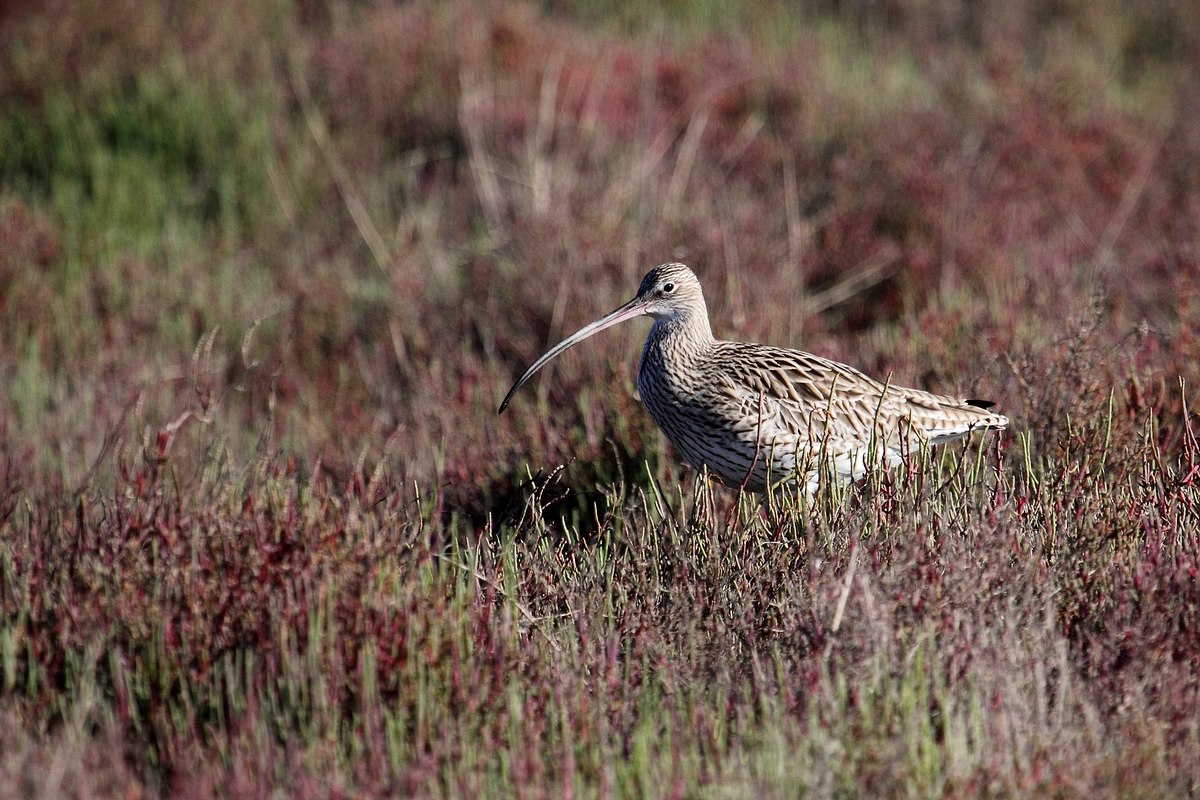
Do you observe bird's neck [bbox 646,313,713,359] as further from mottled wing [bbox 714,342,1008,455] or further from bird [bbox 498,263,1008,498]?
mottled wing [bbox 714,342,1008,455]

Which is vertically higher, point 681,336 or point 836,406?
point 681,336

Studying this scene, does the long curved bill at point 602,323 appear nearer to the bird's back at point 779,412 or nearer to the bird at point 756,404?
the bird at point 756,404

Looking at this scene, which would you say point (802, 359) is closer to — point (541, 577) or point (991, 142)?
point (541, 577)

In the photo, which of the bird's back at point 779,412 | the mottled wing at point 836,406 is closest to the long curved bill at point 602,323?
the bird's back at point 779,412

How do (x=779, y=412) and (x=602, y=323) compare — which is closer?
(x=779, y=412)

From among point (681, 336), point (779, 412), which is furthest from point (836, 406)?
point (681, 336)

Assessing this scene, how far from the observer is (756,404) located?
4.77 meters

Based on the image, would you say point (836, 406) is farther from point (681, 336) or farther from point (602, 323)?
point (602, 323)

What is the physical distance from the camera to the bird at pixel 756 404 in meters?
4.73

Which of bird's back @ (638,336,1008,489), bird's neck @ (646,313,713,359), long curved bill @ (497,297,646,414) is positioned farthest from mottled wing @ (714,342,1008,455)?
long curved bill @ (497,297,646,414)

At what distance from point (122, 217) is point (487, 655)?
19.4 feet

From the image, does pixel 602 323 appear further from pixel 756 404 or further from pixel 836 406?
pixel 836 406

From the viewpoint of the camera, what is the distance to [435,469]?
5.38 meters

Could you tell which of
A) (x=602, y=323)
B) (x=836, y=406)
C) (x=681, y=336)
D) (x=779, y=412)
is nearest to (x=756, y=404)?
(x=779, y=412)
